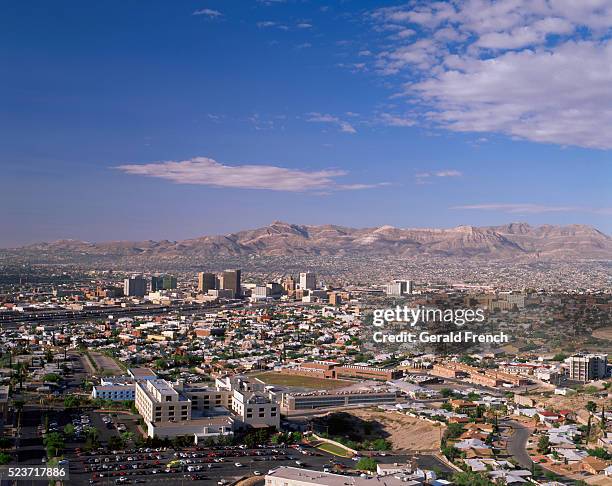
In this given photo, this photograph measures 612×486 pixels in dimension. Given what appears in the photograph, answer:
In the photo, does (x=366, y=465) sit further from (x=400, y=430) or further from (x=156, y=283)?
(x=156, y=283)

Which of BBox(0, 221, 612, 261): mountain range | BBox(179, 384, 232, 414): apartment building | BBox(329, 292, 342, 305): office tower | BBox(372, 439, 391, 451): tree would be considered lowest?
BBox(372, 439, 391, 451): tree

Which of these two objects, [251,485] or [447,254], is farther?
[447,254]

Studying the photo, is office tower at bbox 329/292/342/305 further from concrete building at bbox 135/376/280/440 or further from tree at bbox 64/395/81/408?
concrete building at bbox 135/376/280/440

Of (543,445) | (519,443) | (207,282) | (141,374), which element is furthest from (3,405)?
(207,282)

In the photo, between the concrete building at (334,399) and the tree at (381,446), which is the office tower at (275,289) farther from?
the tree at (381,446)

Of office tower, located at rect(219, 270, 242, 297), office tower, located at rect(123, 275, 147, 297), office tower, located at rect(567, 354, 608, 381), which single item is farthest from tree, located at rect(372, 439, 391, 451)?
office tower, located at rect(219, 270, 242, 297)

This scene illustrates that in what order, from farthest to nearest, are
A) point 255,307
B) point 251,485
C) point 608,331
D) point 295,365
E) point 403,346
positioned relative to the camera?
point 255,307 → point 608,331 → point 403,346 → point 295,365 → point 251,485

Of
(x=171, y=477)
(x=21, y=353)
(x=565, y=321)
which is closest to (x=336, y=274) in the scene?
(x=565, y=321)

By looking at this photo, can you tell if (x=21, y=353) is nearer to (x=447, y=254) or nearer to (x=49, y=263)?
(x=49, y=263)
